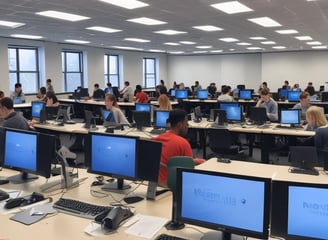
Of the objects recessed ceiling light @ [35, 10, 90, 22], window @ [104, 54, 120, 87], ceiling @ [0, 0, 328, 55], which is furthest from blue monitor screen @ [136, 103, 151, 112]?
window @ [104, 54, 120, 87]

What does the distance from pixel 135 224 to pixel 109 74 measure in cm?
1660

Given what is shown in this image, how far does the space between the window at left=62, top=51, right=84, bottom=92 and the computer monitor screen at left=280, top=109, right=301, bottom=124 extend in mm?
11129

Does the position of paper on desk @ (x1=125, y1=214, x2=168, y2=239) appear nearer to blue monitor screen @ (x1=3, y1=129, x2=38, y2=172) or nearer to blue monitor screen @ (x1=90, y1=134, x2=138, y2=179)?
blue monitor screen @ (x1=90, y1=134, x2=138, y2=179)

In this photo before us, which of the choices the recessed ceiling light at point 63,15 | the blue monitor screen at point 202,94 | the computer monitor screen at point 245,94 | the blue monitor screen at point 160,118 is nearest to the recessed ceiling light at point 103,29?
the recessed ceiling light at point 63,15

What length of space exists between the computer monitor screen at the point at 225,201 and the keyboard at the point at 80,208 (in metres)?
0.65

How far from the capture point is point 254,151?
8062mm

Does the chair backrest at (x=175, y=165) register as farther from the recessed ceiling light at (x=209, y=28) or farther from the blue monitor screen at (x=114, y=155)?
the recessed ceiling light at (x=209, y=28)

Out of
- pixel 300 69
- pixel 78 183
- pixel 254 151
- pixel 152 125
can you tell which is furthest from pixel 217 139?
pixel 300 69

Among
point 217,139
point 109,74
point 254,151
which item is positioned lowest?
point 254,151

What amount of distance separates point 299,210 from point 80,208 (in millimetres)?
1488

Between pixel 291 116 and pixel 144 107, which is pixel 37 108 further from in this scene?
pixel 291 116

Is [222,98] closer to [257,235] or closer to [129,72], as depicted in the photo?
[257,235]

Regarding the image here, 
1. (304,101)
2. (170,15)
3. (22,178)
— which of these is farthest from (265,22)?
(22,178)

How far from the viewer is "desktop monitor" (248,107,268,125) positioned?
23.0 ft
